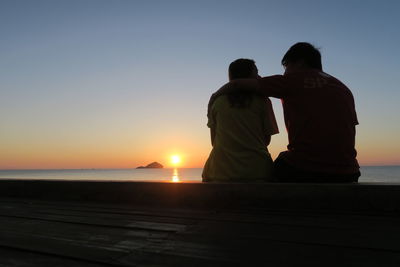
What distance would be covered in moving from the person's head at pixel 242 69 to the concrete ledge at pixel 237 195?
3.33 ft

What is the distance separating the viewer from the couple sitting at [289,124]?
7.58 ft

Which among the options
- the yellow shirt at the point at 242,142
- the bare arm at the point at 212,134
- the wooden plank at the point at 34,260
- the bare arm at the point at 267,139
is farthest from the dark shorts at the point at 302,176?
the wooden plank at the point at 34,260

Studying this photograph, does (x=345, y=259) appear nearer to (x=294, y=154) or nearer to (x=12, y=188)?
(x=294, y=154)

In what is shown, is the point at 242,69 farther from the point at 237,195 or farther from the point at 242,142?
the point at 237,195

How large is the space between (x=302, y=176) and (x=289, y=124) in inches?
15.8

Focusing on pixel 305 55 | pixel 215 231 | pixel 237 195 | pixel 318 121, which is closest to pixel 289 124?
pixel 318 121

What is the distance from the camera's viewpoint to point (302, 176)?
7.74ft

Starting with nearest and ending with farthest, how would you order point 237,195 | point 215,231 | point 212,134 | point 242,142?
point 215,231 → point 237,195 → point 242,142 → point 212,134

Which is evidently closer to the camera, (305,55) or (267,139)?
(305,55)

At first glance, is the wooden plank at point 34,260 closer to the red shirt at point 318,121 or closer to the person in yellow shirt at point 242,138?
the person in yellow shirt at point 242,138

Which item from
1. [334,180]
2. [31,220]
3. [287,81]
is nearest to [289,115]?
[287,81]

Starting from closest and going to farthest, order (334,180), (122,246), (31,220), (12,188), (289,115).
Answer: (122,246) < (31,220) < (334,180) < (289,115) < (12,188)

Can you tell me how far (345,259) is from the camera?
3.61 feet

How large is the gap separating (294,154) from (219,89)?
2.75ft
